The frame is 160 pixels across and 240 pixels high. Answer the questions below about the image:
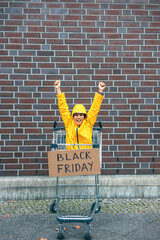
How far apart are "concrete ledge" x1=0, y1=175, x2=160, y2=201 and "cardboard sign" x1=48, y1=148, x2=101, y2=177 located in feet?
4.54

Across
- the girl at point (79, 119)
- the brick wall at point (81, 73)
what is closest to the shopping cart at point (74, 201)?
the girl at point (79, 119)

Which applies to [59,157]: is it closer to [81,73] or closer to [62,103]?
[62,103]

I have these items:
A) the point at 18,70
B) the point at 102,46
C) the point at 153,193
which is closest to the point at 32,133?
the point at 18,70

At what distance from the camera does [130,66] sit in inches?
211

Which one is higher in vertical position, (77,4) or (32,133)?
(77,4)

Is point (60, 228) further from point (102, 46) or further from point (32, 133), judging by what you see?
point (102, 46)

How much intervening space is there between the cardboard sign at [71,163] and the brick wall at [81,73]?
1.60 meters

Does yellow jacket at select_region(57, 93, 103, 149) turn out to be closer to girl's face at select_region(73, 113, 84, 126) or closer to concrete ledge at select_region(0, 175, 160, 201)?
girl's face at select_region(73, 113, 84, 126)

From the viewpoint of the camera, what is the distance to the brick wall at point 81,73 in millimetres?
5246

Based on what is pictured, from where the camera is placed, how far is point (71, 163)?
3688mm

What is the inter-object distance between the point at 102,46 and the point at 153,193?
108 inches

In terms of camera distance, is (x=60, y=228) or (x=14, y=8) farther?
(x=14, y=8)

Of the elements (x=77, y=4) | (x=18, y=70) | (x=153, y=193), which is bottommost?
(x=153, y=193)

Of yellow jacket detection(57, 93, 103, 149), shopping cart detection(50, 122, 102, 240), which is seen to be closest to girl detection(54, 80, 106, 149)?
yellow jacket detection(57, 93, 103, 149)
